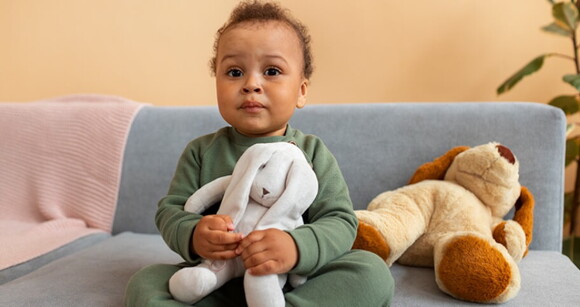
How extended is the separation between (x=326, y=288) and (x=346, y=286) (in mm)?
33

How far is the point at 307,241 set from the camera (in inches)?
31.7

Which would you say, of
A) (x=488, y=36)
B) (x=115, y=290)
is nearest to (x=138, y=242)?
(x=115, y=290)

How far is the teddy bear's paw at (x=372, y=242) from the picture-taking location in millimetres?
1099

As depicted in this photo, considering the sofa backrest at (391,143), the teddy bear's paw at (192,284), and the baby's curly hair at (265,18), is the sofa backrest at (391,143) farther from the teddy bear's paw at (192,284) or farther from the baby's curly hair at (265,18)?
the teddy bear's paw at (192,284)

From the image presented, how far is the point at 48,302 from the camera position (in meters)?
0.96

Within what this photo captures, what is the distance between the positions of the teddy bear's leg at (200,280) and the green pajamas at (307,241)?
0.03 meters

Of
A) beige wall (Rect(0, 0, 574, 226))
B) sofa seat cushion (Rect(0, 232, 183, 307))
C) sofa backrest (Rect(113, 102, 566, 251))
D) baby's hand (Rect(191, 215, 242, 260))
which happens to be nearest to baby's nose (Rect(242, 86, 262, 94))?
baby's hand (Rect(191, 215, 242, 260))

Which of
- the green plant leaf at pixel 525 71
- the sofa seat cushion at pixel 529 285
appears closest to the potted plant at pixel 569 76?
the green plant leaf at pixel 525 71

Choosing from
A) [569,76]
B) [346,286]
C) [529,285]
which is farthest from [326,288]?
[569,76]

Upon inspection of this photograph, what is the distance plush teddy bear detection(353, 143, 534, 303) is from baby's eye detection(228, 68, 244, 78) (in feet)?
1.45

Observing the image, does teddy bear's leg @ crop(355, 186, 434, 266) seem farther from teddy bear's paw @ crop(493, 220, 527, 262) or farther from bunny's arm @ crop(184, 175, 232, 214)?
bunny's arm @ crop(184, 175, 232, 214)

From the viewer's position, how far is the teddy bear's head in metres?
1.17

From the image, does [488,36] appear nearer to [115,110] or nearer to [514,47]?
[514,47]

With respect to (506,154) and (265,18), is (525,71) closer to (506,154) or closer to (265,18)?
Answer: (506,154)
